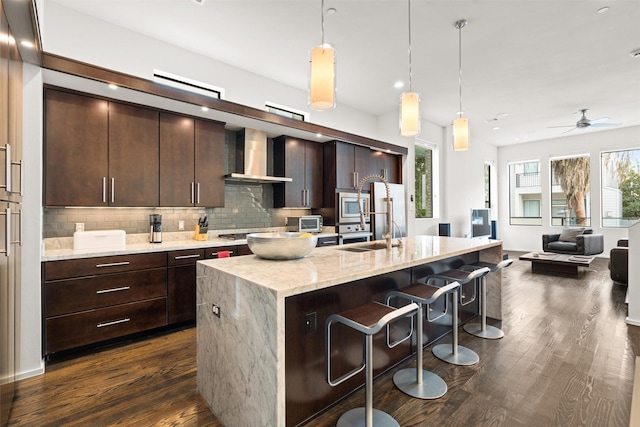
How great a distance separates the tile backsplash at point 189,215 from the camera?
3076 millimetres

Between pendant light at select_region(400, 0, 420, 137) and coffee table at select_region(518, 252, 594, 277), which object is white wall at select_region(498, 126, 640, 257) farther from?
pendant light at select_region(400, 0, 420, 137)

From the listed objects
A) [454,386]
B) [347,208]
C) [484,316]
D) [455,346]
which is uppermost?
[347,208]

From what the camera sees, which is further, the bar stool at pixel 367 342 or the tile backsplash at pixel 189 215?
the tile backsplash at pixel 189 215

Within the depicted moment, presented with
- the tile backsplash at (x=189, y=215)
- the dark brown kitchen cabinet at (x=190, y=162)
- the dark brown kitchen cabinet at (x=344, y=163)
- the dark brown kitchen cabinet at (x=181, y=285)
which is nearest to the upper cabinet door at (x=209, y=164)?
the dark brown kitchen cabinet at (x=190, y=162)

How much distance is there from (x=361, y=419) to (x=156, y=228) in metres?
2.72

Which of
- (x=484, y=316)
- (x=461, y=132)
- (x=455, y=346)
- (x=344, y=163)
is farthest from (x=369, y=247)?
(x=344, y=163)

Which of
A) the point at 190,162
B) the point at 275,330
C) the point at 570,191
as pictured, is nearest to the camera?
the point at 275,330

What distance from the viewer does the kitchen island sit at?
1.47 meters

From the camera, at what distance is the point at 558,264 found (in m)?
5.89

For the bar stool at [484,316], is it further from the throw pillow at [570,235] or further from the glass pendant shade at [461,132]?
the throw pillow at [570,235]

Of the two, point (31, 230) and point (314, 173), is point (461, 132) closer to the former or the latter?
point (314, 173)

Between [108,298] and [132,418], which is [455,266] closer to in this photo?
[132,418]

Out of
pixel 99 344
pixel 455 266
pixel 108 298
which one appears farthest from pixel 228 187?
pixel 455 266

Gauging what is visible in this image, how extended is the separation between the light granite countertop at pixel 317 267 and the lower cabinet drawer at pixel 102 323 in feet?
4.64
